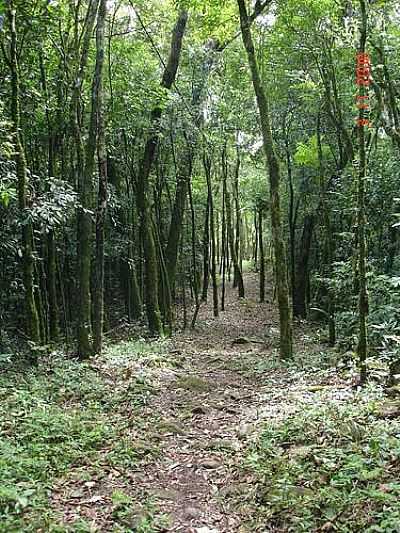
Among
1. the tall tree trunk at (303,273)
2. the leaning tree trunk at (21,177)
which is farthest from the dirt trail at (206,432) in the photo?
the tall tree trunk at (303,273)

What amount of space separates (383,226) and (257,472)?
9.45 metres

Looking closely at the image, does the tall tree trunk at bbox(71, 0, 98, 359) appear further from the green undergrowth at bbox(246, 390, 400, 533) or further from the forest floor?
the green undergrowth at bbox(246, 390, 400, 533)

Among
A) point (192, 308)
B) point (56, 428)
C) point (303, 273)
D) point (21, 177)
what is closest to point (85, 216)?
point (21, 177)

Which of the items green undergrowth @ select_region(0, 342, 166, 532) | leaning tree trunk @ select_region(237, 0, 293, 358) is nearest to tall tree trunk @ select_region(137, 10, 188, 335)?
leaning tree trunk @ select_region(237, 0, 293, 358)

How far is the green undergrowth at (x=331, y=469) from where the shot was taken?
4.04m

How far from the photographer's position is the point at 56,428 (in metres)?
6.15

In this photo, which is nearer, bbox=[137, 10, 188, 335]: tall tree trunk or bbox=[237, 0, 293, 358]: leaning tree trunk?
bbox=[237, 0, 293, 358]: leaning tree trunk

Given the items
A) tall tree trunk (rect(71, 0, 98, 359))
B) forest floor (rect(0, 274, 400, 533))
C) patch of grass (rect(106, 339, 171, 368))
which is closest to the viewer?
forest floor (rect(0, 274, 400, 533))

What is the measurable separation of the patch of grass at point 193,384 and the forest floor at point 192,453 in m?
0.03

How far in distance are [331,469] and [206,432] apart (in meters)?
2.67

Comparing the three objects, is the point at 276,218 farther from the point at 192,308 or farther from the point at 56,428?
the point at 192,308

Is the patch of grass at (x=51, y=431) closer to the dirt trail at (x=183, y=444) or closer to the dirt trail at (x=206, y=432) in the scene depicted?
the dirt trail at (x=183, y=444)

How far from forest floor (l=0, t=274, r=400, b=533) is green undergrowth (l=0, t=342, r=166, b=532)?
0.02 m

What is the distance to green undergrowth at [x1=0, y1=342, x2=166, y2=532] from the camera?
4434 mm
